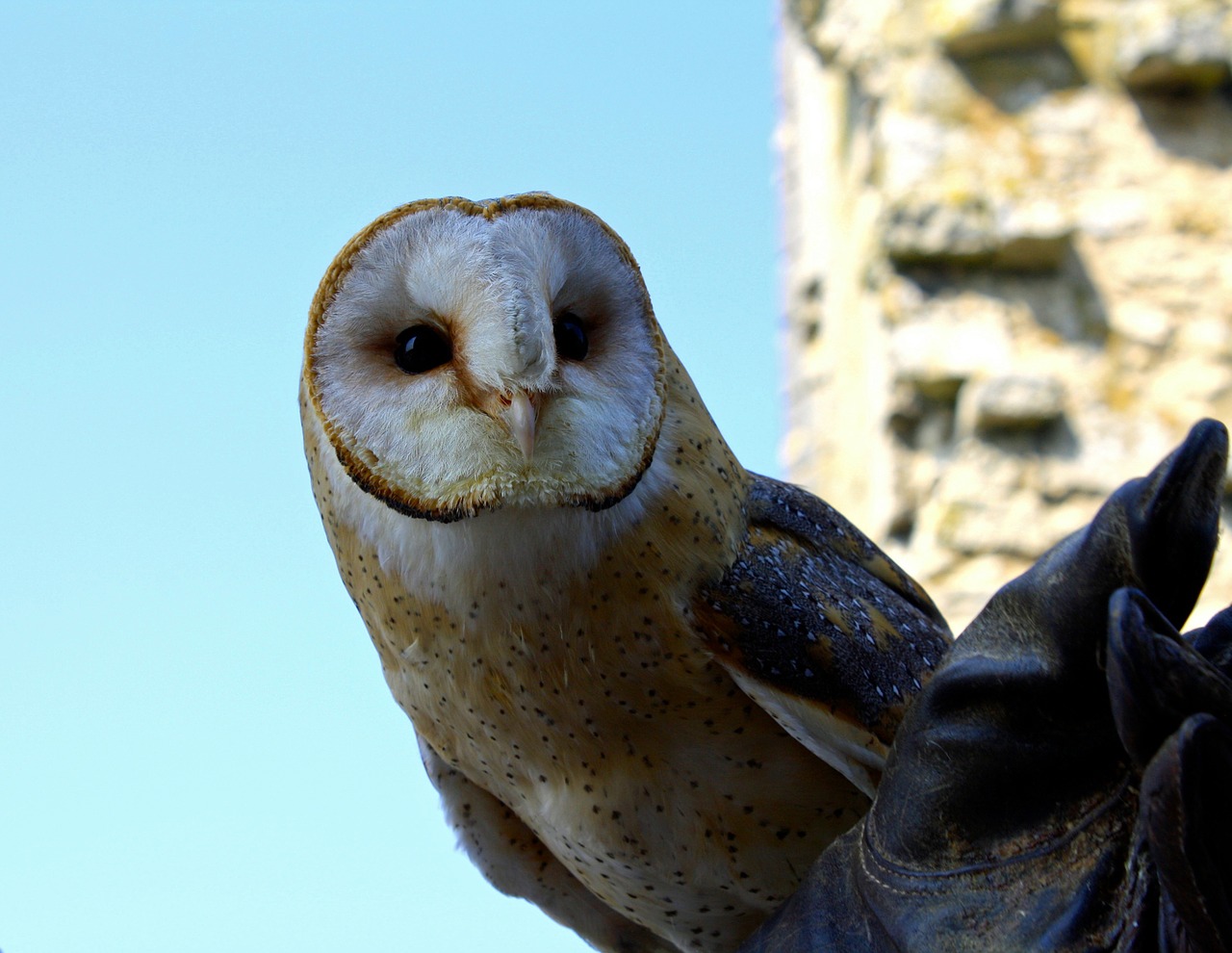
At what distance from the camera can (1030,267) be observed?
586cm

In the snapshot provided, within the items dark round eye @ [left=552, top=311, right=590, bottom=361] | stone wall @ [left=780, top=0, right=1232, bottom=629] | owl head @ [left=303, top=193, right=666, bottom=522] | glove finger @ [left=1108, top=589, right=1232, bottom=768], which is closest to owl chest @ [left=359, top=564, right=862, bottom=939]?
owl head @ [left=303, top=193, right=666, bottom=522]

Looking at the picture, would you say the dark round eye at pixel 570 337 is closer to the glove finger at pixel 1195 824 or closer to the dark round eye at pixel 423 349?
the dark round eye at pixel 423 349

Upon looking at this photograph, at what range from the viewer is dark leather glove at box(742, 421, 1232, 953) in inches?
31.8

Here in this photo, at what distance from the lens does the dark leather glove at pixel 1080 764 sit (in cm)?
81

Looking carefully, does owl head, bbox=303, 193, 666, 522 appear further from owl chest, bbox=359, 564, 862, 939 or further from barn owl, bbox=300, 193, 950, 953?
owl chest, bbox=359, 564, 862, 939

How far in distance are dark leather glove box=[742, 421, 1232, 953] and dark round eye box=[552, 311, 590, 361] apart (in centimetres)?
53

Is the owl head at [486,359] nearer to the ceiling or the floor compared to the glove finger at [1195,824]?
nearer to the ceiling

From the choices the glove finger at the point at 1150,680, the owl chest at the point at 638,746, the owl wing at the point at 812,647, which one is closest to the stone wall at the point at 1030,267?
the owl wing at the point at 812,647

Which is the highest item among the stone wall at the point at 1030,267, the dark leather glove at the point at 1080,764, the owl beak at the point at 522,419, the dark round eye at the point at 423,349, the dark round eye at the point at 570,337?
the dark round eye at the point at 423,349

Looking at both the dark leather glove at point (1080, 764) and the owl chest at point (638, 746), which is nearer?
the dark leather glove at point (1080, 764)

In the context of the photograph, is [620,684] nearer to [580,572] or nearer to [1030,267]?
[580,572]

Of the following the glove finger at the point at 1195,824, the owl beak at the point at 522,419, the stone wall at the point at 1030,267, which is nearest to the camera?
the glove finger at the point at 1195,824

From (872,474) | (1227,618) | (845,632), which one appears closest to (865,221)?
(872,474)

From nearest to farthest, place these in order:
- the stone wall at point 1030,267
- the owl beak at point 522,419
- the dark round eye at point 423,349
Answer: the owl beak at point 522,419, the dark round eye at point 423,349, the stone wall at point 1030,267
